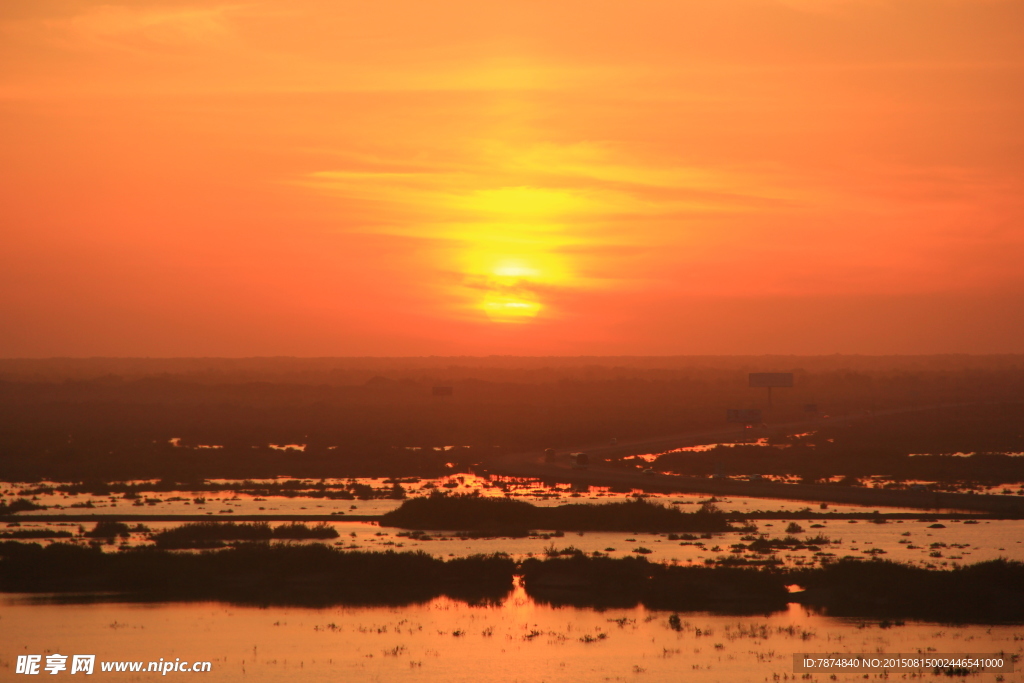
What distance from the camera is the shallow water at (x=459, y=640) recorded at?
30734 mm

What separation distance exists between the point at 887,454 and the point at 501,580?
233 feet

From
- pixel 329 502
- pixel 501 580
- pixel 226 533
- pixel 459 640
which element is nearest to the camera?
pixel 459 640

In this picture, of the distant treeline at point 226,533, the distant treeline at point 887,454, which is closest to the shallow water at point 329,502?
the distant treeline at point 226,533

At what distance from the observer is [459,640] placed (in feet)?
114

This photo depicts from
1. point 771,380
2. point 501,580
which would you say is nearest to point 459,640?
point 501,580

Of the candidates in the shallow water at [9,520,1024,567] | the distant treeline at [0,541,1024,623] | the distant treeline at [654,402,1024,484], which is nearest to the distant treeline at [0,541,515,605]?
the distant treeline at [0,541,1024,623]

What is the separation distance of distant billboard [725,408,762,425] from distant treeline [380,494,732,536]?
83678 millimetres

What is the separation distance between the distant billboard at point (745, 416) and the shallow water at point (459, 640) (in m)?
108

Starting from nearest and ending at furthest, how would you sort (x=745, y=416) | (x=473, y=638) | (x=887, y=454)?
1. (x=473, y=638)
2. (x=887, y=454)
3. (x=745, y=416)

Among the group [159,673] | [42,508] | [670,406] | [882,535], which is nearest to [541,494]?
[882,535]

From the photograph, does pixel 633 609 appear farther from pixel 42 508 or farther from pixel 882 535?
pixel 42 508

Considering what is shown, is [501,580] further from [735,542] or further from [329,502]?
[329,502]

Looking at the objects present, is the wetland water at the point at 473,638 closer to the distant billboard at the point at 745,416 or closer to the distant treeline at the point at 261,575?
the distant treeline at the point at 261,575

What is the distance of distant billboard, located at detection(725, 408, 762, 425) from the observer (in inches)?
5684
